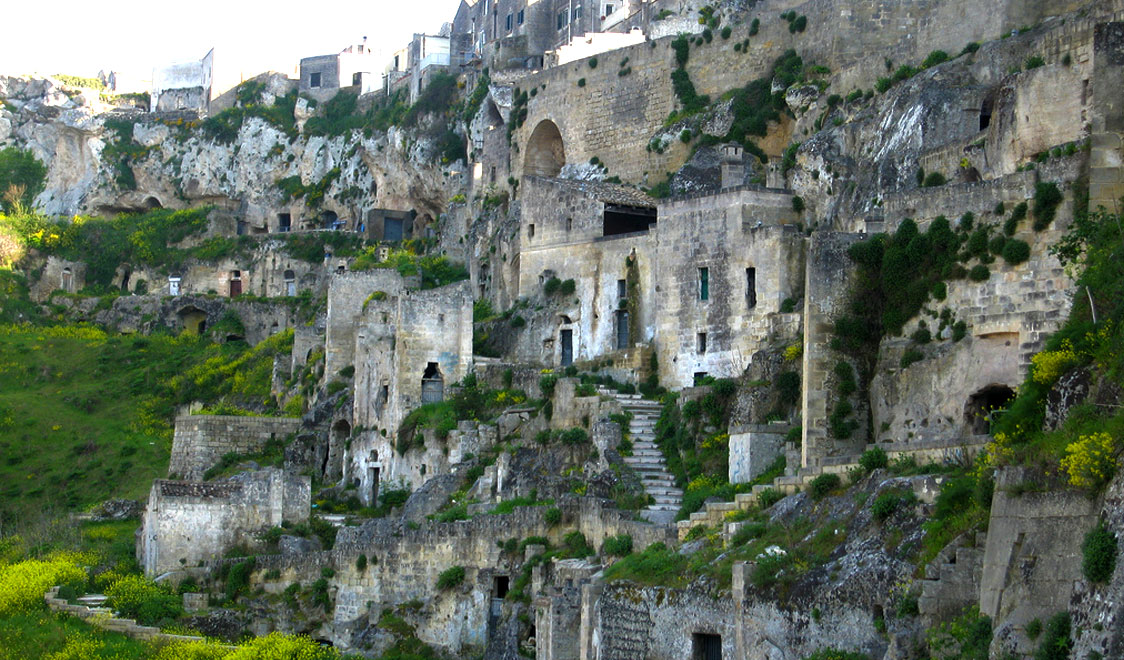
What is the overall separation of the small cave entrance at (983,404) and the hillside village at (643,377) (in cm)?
5

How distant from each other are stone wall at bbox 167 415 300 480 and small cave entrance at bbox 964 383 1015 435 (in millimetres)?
26962

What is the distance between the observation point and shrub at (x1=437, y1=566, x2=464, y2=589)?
138 ft

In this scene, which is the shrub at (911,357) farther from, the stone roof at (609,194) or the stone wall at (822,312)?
the stone roof at (609,194)

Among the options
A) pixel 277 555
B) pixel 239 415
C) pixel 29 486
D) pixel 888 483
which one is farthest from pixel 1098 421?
pixel 29 486

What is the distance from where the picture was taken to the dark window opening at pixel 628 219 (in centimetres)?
5253

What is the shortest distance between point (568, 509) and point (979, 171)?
1176 cm

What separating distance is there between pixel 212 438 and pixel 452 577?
15725mm

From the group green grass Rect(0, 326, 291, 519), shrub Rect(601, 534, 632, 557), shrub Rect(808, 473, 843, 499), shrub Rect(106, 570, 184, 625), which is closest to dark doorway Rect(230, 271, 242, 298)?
green grass Rect(0, 326, 291, 519)

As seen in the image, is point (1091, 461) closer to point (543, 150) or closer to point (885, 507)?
point (885, 507)

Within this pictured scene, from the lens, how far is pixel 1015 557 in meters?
24.8

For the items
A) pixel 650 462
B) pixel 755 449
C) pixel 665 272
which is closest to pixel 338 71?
pixel 665 272

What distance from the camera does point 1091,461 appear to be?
24.0m

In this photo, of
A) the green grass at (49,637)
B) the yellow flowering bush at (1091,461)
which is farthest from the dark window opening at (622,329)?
the yellow flowering bush at (1091,461)

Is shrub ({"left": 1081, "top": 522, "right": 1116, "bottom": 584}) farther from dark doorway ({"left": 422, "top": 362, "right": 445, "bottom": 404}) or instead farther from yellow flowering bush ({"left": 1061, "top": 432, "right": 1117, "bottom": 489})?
dark doorway ({"left": 422, "top": 362, "right": 445, "bottom": 404})
